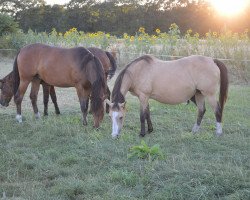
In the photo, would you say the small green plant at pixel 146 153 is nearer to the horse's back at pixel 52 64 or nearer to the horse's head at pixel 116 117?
the horse's head at pixel 116 117

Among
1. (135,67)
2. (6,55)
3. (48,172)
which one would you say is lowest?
(6,55)

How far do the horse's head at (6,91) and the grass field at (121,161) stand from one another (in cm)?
157

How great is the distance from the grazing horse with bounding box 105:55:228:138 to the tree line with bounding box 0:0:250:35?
35851 mm

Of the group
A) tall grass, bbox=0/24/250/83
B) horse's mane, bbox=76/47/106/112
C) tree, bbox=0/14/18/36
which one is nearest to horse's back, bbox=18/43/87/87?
horse's mane, bbox=76/47/106/112

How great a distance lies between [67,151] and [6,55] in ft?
65.6

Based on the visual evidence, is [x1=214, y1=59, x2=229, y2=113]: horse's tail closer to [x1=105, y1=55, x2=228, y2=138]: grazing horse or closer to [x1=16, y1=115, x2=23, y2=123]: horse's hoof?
[x1=105, y1=55, x2=228, y2=138]: grazing horse

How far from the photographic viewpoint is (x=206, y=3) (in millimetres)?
41281

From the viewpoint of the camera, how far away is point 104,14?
46.2 m

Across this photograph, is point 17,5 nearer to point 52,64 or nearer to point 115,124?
point 52,64

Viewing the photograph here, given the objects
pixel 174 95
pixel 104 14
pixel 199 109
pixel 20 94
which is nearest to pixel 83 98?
pixel 20 94

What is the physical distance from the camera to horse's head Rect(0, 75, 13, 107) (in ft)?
31.4

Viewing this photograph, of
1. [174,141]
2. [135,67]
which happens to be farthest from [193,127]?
[135,67]

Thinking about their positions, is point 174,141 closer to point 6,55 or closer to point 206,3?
point 6,55

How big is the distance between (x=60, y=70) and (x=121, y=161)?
3.41 metres
